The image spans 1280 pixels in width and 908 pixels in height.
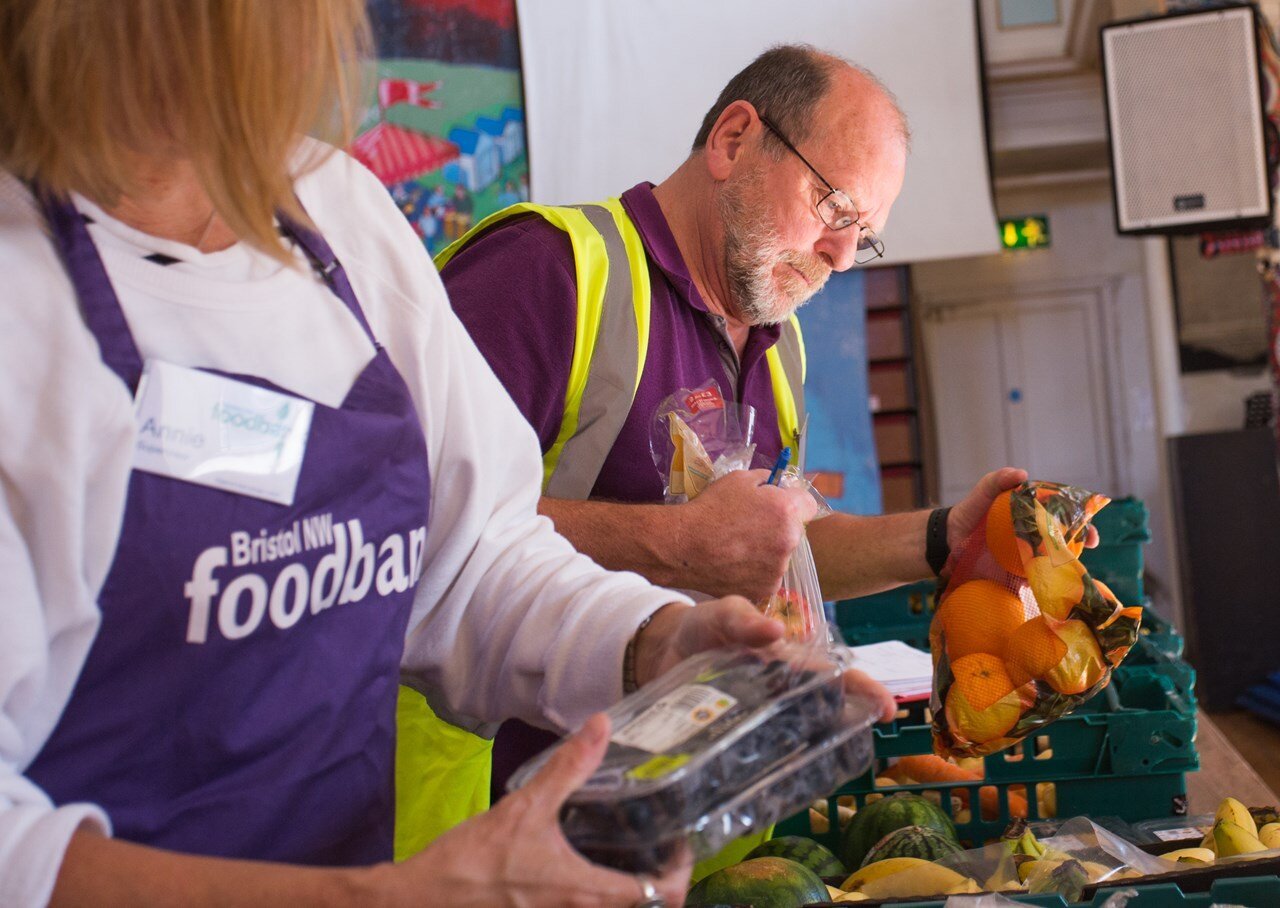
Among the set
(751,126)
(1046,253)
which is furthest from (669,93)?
(751,126)

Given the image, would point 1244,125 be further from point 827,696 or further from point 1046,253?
point 827,696

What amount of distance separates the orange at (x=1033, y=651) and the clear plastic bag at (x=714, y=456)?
272mm

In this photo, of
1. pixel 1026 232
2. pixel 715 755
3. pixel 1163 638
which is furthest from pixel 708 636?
pixel 1026 232

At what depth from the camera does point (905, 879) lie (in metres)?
1.25

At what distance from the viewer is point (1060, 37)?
6.18 metres

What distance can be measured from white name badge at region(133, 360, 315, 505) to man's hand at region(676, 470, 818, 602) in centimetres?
69

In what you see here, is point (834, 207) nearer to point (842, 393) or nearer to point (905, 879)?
point (905, 879)

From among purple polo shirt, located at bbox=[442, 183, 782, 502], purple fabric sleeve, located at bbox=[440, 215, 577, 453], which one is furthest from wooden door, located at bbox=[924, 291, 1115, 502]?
purple fabric sleeve, located at bbox=[440, 215, 577, 453]

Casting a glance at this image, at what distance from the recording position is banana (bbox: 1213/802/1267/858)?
130 centimetres

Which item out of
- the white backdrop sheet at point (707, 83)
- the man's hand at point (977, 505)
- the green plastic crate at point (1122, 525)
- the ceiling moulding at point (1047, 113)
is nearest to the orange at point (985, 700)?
the man's hand at point (977, 505)

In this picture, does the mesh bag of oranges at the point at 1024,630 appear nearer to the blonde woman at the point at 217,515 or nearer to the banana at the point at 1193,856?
the banana at the point at 1193,856

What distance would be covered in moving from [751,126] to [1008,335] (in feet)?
21.2

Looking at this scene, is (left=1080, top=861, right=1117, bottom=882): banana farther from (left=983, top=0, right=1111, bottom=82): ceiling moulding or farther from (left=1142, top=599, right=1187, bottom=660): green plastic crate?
(left=983, top=0, right=1111, bottom=82): ceiling moulding

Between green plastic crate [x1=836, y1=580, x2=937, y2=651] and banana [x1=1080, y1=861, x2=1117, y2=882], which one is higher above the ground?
green plastic crate [x1=836, y1=580, x2=937, y2=651]
